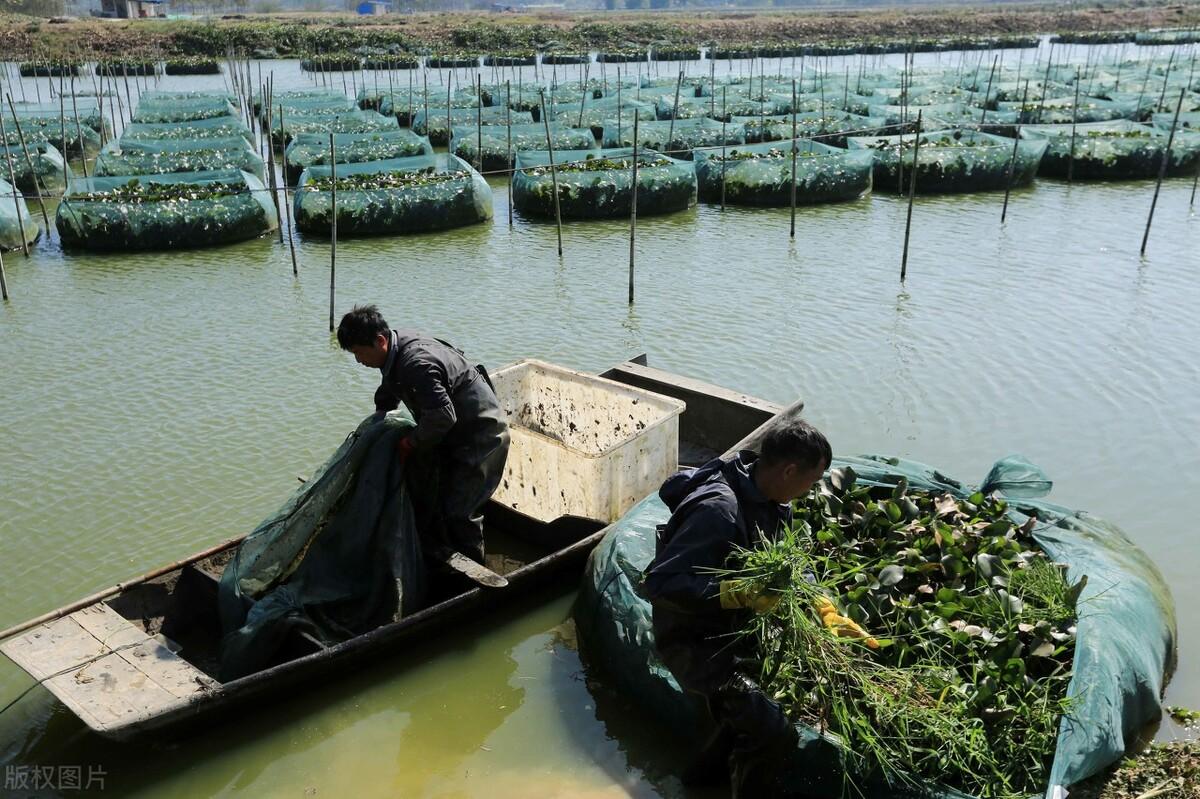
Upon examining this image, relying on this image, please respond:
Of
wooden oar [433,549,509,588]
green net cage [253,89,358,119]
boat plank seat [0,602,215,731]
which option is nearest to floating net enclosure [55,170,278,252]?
green net cage [253,89,358,119]

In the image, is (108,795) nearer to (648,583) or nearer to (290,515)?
(290,515)

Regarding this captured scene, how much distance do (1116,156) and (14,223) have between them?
19.1 metres

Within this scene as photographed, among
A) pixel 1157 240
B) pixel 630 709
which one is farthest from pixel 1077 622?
pixel 1157 240

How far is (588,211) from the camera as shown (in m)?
16.9

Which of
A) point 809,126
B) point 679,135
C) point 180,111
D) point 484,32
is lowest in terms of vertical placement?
point 180,111

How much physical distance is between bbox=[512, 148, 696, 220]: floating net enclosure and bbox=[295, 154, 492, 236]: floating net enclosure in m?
0.79

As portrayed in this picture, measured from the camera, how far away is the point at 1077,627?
15.5 ft

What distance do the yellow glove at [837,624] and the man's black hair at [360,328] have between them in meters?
2.69

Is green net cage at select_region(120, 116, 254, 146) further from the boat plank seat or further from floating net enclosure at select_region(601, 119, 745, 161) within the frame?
the boat plank seat

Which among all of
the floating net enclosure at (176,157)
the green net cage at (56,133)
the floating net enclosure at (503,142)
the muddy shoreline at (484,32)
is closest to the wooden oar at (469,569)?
the floating net enclosure at (176,157)

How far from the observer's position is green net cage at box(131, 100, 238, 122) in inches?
998

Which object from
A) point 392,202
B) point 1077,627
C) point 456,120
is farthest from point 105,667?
point 456,120

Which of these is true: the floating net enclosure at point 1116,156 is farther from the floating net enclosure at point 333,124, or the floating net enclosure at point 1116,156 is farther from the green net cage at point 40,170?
the green net cage at point 40,170

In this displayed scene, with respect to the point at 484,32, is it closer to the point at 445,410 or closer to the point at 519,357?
the point at 519,357
